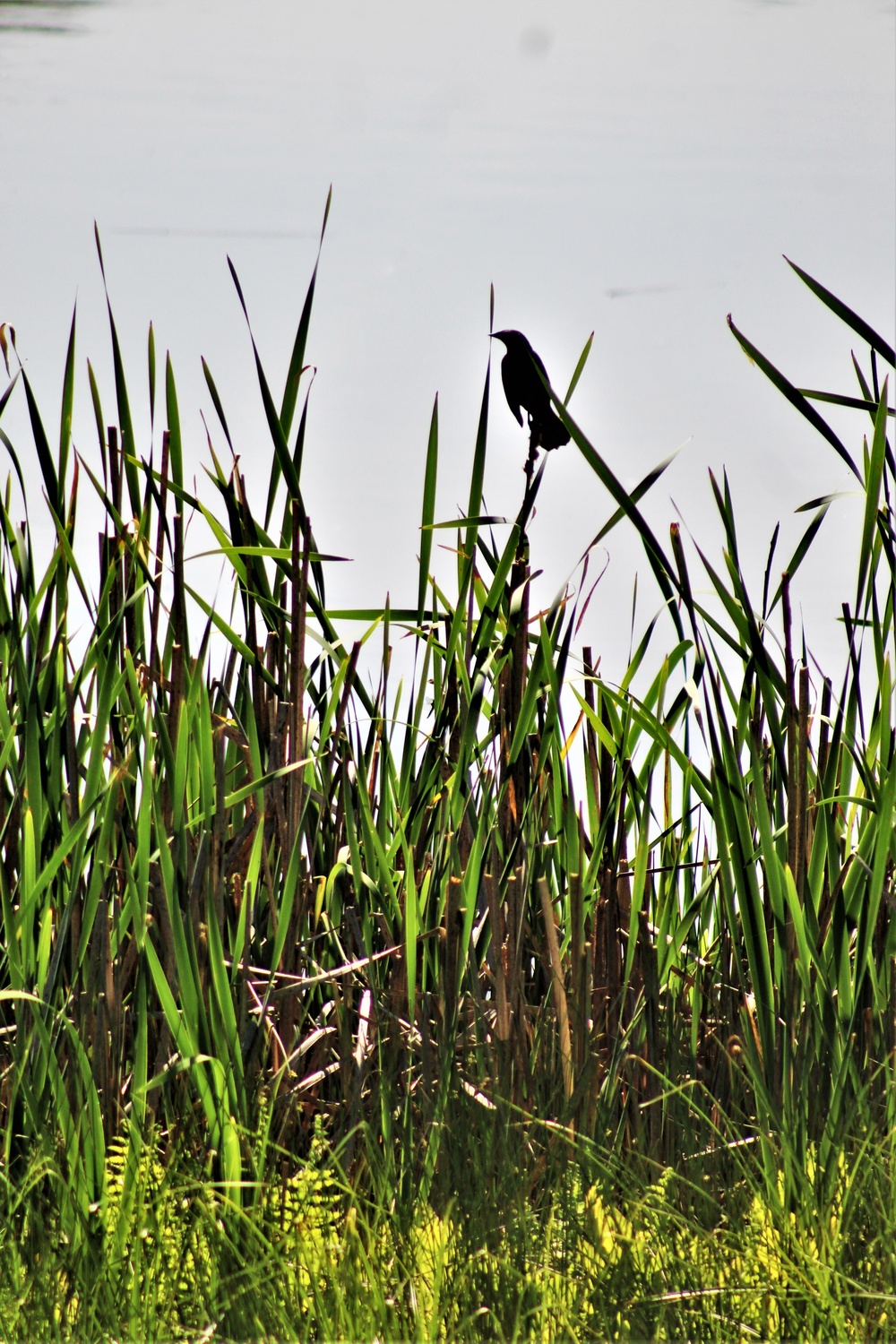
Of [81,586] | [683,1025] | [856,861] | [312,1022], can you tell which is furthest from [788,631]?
[81,586]

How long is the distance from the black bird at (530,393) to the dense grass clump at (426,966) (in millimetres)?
69

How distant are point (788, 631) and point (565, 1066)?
2.36ft

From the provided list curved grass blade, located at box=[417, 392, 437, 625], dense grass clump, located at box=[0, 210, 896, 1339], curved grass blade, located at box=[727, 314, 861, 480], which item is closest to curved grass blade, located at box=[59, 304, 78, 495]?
dense grass clump, located at box=[0, 210, 896, 1339]

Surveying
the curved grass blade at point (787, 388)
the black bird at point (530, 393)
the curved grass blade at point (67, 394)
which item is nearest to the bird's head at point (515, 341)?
the black bird at point (530, 393)

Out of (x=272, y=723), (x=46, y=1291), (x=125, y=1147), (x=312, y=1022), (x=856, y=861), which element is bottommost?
(x=46, y=1291)

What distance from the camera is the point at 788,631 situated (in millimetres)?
1753

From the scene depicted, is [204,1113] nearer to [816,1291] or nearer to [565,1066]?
[565,1066]

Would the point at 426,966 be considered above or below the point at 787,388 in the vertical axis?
below

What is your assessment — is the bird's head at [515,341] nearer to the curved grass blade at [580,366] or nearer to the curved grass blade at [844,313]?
the curved grass blade at [580,366]

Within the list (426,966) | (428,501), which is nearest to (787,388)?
(428,501)

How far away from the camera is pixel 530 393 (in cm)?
172

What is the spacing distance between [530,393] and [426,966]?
867 millimetres

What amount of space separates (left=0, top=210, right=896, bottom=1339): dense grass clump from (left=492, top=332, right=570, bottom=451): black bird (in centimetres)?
7

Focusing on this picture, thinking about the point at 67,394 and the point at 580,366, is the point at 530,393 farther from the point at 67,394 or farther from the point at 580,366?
the point at 67,394
